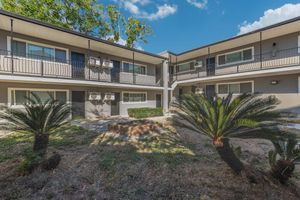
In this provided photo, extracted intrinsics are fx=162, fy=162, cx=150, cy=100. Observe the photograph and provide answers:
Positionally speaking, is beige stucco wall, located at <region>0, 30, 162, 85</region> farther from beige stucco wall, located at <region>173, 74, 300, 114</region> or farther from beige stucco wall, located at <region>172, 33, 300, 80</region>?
beige stucco wall, located at <region>173, 74, 300, 114</region>

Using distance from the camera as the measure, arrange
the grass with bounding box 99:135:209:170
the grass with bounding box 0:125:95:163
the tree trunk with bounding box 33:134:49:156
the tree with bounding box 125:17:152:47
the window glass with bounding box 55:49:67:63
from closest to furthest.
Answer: the tree trunk with bounding box 33:134:49:156
the grass with bounding box 99:135:209:170
the grass with bounding box 0:125:95:163
the window glass with bounding box 55:49:67:63
the tree with bounding box 125:17:152:47

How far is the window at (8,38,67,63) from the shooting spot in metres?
9.91

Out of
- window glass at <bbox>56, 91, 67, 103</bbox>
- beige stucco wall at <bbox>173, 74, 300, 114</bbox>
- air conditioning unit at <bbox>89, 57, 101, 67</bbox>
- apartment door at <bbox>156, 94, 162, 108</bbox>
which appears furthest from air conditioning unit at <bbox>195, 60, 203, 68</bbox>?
window glass at <bbox>56, 91, 67, 103</bbox>

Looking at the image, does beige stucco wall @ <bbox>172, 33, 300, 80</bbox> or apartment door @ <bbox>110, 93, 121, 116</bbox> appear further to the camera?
apartment door @ <bbox>110, 93, 121, 116</bbox>

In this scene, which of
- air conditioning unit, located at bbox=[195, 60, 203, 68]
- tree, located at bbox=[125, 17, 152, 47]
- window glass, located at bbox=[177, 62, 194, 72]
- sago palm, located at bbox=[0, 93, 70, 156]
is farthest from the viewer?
tree, located at bbox=[125, 17, 152, 47]

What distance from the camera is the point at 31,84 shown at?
10633mm

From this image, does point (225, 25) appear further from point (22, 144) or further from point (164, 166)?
point (22, 144)

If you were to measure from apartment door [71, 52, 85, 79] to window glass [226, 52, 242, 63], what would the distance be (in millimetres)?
13216

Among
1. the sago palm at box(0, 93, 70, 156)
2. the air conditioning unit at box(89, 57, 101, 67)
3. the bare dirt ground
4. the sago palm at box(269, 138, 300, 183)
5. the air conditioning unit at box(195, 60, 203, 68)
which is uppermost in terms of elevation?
the air conditioning unit at box(195, 60, 203, 68)

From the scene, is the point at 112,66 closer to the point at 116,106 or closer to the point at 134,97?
the point at 116,106

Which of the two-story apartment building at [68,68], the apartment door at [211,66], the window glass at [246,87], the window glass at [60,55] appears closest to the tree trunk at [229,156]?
the two-story apartment building at [68,68]

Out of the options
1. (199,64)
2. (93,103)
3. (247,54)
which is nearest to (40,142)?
(93,103)

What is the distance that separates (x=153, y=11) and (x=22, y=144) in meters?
24.3

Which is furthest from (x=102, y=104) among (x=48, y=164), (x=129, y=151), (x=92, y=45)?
(x=48, y=164)
